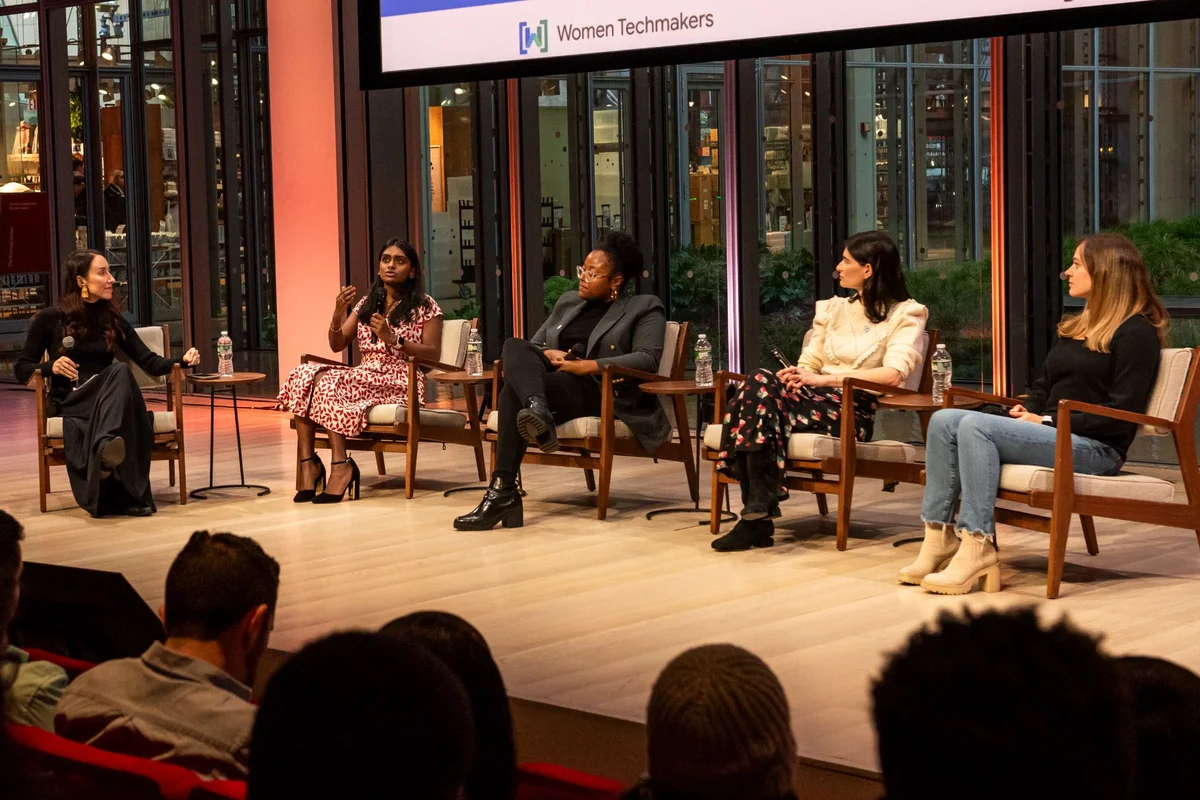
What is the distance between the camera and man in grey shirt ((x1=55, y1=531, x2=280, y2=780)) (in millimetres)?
1980

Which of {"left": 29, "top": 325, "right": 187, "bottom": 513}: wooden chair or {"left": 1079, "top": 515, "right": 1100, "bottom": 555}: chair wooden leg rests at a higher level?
{"left": 29, "top": 325, "right": 187, "bottom": 513}: wooden chair

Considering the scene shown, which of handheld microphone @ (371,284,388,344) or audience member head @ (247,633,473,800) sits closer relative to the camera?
audience member head @ (247,633,473,800)

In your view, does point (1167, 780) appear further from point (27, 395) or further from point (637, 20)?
point (27, 395)

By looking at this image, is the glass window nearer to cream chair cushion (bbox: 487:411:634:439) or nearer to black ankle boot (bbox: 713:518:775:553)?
cream chair cushion (bbox: 487:411:634:439)

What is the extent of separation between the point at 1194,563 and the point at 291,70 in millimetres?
6491

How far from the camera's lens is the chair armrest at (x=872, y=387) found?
5469mm

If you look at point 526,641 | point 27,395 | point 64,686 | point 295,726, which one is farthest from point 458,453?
point 295,726

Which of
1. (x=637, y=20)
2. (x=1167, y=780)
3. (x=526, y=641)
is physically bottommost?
(x=526, y=641)

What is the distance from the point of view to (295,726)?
1.19 m

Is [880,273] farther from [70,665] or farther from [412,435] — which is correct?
[70,665]

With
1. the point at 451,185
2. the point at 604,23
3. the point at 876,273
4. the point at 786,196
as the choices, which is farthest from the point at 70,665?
the point at 451,185

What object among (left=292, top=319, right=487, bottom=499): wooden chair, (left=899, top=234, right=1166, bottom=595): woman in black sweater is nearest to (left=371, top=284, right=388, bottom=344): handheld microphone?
(left=292, top=319, right=487, bottom=499): wooden chair

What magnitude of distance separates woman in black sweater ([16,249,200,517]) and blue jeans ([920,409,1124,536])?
355 centimetres

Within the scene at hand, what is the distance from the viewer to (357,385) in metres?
7.09
